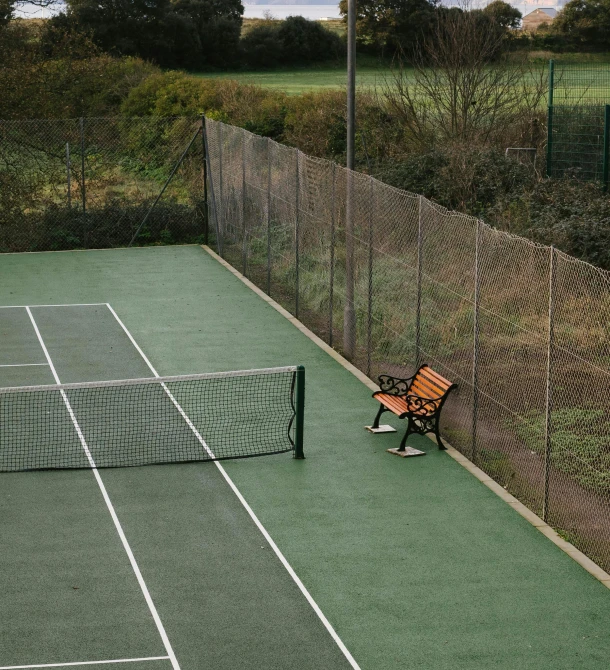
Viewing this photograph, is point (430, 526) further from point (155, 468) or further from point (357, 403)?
point (357, 403)

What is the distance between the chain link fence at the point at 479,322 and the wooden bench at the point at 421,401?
28 cm

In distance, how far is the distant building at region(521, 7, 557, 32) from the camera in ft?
195

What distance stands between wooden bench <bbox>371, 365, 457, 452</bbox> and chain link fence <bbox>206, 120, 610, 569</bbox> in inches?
11.1

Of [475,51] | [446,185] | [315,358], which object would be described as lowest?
[315,358]

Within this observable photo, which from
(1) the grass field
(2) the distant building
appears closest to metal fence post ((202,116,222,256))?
(1) the grass field

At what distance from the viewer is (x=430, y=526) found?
439 inches

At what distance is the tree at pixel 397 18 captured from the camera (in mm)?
47125

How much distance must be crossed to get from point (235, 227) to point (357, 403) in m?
9.70

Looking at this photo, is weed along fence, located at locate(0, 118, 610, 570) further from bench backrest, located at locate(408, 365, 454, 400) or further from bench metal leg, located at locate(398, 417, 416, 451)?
bench metal leg, located at locate(398, 417, 416, 451)

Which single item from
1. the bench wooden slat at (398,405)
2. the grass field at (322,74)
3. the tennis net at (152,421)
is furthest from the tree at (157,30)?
the bench wooden slat at (398,405)

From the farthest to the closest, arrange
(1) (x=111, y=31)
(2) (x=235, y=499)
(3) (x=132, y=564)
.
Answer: (1) (x=111, y=31)
(2) (x=235, y=499)
(3) (x=132, y=564)

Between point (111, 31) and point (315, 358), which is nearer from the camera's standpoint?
point (315, 358)

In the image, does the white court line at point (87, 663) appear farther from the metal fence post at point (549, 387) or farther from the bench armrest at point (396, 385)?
the bench armrest at point (396, 385)

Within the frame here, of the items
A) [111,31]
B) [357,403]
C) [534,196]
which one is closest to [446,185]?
[534,196]
